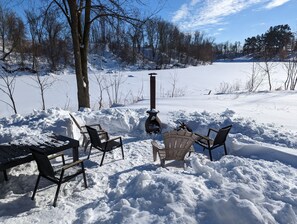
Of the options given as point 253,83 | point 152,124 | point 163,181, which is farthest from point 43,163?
point 253,83

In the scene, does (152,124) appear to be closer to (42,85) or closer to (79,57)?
(79,57)

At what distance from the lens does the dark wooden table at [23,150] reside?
303cm

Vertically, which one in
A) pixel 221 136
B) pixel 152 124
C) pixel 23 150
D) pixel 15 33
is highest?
→ pixel 15 33

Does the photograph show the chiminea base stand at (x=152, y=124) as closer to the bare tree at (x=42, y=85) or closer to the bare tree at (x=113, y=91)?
the bare tree at (x=113, y=91)

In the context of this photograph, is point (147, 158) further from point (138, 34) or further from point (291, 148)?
point (138, 34)

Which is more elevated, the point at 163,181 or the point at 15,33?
the point at 15,33

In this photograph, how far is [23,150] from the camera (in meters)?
3.35

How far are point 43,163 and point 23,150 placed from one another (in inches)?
27.8

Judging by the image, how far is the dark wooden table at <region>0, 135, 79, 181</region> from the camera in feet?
9.94

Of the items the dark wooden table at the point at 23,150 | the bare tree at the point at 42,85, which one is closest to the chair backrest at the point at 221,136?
the dark wooden table at the point at 23,150

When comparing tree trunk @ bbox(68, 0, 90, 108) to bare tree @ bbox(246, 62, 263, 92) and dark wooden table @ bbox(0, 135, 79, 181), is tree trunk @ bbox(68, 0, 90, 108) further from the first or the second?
bare tree @ bbox(246, 62, 263, 92)

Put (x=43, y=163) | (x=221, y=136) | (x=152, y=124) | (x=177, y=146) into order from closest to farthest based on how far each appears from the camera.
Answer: (x=43, y=163), (x=177, y=146), (x=221, y=136), (x=152, y=124)

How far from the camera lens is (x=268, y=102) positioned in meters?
8.72

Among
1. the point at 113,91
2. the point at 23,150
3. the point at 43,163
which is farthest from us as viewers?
the point at 113,91
